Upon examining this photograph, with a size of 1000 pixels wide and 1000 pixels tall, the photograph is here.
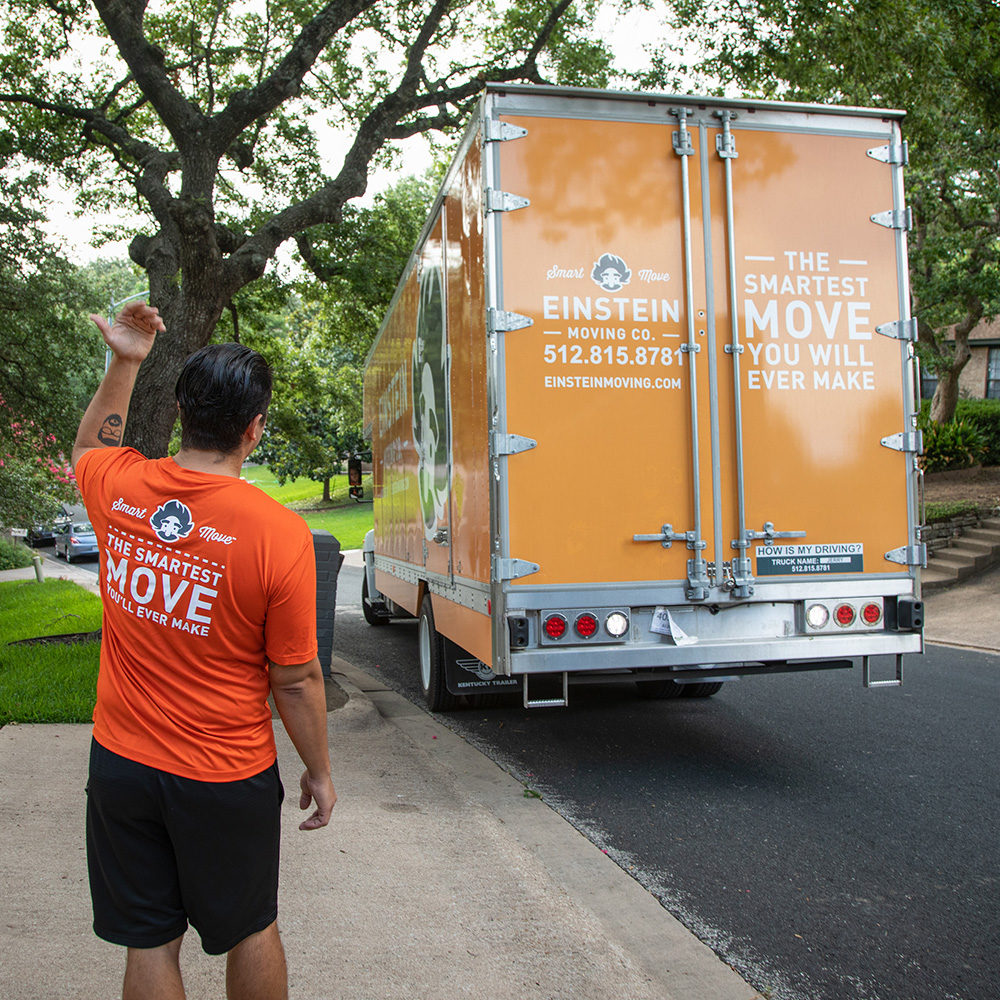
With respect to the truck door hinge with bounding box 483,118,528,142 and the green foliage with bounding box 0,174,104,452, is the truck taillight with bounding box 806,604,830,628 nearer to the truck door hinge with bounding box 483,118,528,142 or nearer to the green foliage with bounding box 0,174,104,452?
the truck door hinge with bounding box 483,118,528,142

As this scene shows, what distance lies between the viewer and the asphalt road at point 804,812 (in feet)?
11.5

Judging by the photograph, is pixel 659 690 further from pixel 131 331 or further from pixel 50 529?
pixel 50 529

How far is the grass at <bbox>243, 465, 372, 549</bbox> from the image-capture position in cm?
3453

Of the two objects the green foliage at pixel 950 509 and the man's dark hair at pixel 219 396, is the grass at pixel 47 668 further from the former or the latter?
the green foliage at pixel 950 509

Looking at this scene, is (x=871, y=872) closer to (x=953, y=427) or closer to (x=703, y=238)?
(x=703, y=238)

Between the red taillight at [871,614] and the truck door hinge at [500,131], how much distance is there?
3.24 meters

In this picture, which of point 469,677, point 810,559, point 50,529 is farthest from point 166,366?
point 50,529

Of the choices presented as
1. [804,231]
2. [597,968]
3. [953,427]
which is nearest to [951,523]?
[953,427]

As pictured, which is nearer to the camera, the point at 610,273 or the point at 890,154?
the point at 610,273

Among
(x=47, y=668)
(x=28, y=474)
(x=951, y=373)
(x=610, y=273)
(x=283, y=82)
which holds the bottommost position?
(x=47, y=668)

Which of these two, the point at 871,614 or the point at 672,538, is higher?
the point at 672,538

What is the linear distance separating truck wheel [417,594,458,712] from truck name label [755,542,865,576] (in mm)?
2707

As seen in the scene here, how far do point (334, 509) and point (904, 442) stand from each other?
43.2 m

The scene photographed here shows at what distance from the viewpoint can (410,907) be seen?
3646 mm
